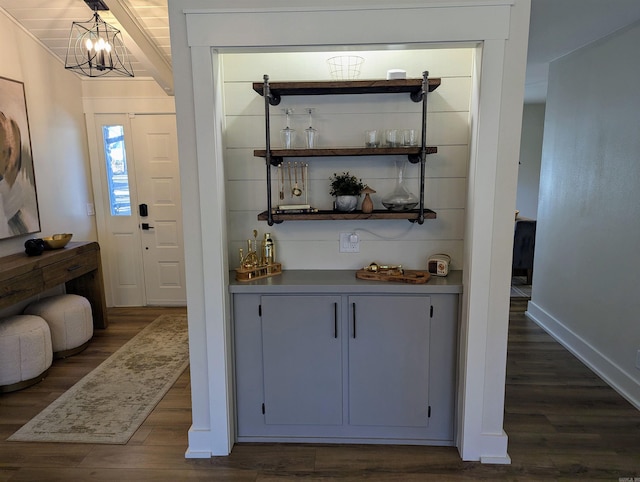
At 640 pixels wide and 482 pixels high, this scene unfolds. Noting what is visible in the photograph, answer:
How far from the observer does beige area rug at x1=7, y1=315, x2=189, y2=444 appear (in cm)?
248

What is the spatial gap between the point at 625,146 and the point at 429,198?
1.63 metres

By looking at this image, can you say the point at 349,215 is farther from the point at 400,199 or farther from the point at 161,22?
the point at 161,22

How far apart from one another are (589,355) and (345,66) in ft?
9.59

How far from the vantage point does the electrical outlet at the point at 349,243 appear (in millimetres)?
2477

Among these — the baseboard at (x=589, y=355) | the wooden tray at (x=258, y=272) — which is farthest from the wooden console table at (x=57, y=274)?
the baseboard at (x=589, y=355)

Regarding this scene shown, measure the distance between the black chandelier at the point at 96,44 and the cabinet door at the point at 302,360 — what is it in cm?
225

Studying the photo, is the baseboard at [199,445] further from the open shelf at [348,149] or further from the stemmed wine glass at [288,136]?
the stemmed wine glass at [288,136]

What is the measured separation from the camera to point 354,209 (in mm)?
2357

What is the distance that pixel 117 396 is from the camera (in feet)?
9.52

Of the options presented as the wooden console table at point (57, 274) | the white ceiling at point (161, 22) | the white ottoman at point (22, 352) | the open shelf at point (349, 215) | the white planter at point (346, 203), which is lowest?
the white ottoman at point (22, 352)

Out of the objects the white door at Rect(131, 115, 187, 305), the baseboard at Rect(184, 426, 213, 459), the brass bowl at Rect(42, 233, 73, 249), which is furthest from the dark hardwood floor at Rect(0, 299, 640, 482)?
the white door at Rect(131, 115, 187, 305)

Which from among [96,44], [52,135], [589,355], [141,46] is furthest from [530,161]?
[52,135]

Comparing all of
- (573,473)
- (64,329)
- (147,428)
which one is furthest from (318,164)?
(64,329)

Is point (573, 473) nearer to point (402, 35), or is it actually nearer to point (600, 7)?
point (402, 35)
